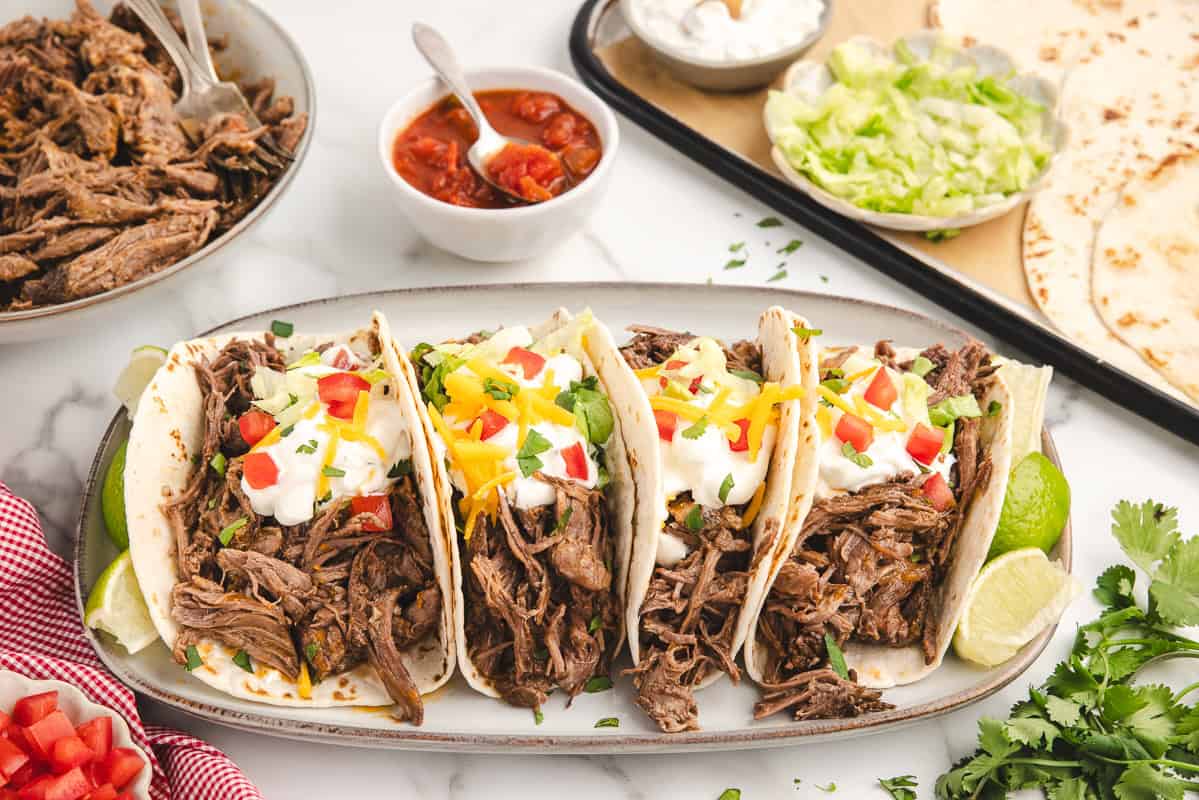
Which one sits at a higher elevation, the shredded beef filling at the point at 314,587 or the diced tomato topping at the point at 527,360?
the diced tomato topping at the point at 527,360

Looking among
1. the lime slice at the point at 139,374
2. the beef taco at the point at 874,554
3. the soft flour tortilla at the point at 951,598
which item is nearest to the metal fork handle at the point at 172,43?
the lime slice at the point at 139,374

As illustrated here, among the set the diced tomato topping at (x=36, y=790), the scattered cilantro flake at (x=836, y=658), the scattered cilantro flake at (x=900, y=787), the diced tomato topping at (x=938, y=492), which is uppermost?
the diced tomato topping at (x=938, y=492)

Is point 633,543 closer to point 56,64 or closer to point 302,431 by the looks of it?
point 302,431

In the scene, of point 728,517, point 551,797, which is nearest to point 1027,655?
point 728,517

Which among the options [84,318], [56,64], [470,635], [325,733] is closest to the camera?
[325,733]

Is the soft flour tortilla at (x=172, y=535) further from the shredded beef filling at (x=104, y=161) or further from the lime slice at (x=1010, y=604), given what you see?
the lime slice at (x=1010, y=604)

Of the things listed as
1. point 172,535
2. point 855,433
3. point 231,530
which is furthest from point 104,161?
point 855,433

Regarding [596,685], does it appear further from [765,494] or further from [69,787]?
[69,787]
